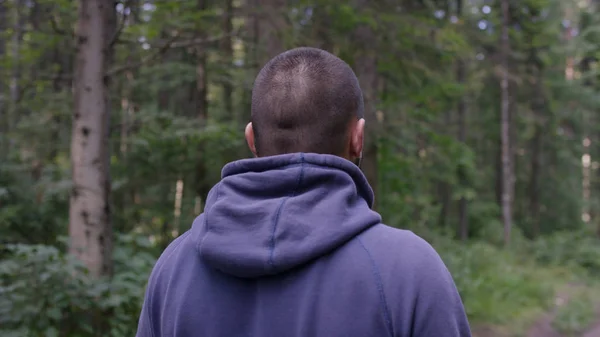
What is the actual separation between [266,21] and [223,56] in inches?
90.4

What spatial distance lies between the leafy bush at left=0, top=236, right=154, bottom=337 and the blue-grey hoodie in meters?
4.08

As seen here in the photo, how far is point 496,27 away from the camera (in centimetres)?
2161

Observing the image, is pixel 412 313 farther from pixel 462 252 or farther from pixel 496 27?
pixel 496 27

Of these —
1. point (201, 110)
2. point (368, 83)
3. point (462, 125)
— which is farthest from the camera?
point (462, 125)

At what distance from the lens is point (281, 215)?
143 cm

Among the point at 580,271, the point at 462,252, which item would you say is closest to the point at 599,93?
the point at 580,271

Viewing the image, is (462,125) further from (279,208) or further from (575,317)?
(279,208)

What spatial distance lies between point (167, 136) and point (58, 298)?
146 inches

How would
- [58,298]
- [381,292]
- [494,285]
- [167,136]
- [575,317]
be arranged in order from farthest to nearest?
[494,285]
[575,317]
[167,136]
[58,298]
[381,292]

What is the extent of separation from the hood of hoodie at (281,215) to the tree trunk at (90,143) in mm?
5137

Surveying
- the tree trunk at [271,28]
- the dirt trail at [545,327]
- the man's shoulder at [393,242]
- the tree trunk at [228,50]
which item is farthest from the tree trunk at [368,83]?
the man's shoulder at [393,242]

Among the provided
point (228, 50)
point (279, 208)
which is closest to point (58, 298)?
point (279, 208)

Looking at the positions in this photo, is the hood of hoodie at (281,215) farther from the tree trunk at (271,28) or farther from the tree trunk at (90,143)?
the tree trunk at (271,28)

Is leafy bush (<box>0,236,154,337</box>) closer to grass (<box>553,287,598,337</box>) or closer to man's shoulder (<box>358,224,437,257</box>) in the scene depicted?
man's shoulder (<box>358,224,437,257</box>)
